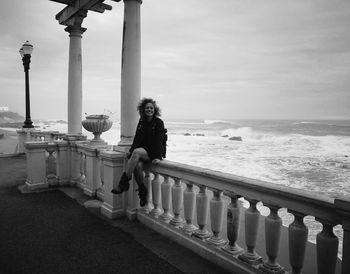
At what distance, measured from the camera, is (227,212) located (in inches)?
120

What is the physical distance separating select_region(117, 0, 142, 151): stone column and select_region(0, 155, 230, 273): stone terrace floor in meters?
1.50

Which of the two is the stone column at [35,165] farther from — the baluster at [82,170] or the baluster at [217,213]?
the baluster at [217,213]

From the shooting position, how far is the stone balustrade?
7.36 ft

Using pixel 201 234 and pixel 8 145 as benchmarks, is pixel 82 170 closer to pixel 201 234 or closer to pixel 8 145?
pixel 201 234

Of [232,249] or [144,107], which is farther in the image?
[144,107]

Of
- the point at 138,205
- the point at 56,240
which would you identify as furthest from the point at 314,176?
the point at 56,240

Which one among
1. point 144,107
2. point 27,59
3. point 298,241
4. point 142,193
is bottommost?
point 142,193

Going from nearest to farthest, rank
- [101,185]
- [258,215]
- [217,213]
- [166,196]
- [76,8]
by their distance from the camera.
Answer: [258,215] → [217,213] → [166,196] → [101,185] → [76,8]

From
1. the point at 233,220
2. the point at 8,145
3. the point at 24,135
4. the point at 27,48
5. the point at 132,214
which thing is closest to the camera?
the point at 233,220

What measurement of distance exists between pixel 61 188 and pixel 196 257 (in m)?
4.55

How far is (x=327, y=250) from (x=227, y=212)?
108cm

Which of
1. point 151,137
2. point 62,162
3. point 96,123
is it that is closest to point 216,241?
point 151,137

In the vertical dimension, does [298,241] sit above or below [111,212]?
above

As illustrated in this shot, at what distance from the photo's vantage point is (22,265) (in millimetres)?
3139
